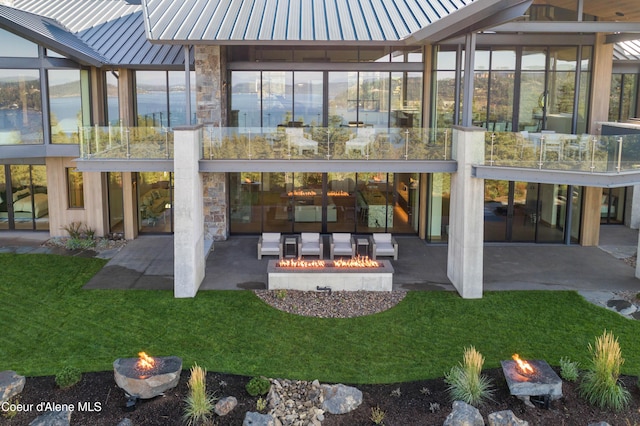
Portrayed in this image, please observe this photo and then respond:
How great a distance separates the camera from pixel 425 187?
2108cm

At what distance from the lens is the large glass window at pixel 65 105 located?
791 inches

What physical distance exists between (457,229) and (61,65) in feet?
44.7

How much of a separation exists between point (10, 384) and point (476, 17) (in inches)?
458

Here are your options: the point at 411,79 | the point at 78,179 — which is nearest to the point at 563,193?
the point at 411,79

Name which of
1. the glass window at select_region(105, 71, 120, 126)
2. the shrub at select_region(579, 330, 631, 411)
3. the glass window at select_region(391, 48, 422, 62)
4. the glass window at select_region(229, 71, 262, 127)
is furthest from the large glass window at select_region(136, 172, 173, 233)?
the shrub at select_region(579, 330, 631, 411)

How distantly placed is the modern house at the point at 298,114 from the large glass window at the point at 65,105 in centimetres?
5

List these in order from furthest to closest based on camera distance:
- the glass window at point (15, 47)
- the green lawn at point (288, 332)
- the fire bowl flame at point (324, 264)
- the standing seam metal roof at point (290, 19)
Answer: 1. the glass window at point (15, 47)
2. the standing seam metal roof at point (290, 19)
3. the fire bowl flame at point (324, 264)
4. the green lawn at point (288, 332)

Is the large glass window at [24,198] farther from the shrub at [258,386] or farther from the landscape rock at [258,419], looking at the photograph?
the landscape rock at [258,419]

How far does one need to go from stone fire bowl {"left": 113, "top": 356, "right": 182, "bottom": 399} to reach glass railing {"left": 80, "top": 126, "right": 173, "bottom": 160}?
22.4 ft

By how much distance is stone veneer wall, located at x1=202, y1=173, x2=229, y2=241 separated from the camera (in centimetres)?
2042

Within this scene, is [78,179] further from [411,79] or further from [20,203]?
[411,79]

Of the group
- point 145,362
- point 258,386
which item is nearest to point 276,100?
point 145,362

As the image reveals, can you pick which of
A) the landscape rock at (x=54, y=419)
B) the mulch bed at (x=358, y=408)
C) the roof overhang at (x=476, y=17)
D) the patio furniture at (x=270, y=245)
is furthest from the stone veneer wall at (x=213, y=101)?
the landscape rock at (x=54, y=419)

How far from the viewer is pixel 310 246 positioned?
59.3 ft
